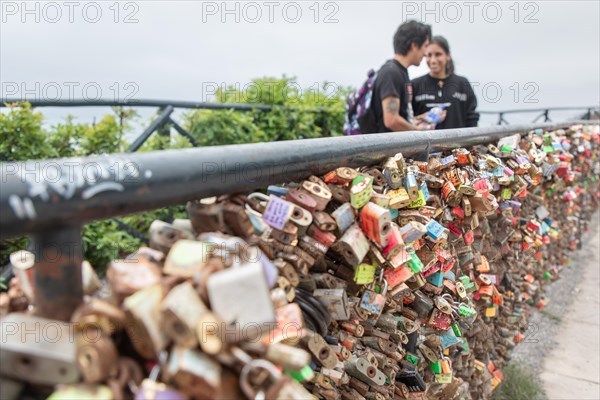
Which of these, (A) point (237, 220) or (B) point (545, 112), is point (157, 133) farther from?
(B) point (545, 112)

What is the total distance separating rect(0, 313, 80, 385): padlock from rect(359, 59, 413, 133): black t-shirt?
273cm

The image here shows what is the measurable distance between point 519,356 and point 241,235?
3.33 m

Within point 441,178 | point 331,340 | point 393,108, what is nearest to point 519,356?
point 393,108

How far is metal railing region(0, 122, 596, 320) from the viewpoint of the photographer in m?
0.69

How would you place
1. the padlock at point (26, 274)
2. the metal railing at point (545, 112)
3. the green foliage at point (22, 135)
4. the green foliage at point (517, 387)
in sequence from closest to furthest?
the padlock at point (26, 274), the green foliage at point (517, 387), the green foliage at point (22, 135), the metal railing at point (545, 112)

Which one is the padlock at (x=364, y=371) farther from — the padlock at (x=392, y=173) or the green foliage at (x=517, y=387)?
the green foliage at (x=517, y=387)

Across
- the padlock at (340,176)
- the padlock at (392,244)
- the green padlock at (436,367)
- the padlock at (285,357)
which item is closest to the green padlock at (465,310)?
the green padlock at (436,367)

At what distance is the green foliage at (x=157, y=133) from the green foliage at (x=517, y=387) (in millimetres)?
2338

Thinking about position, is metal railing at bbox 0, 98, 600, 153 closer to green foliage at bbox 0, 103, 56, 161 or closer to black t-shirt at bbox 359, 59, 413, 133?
green foliage at bbox 0, 103, 56, 161

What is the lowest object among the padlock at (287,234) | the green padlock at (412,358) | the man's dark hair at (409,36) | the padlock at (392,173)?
the green padlock at (412,358)

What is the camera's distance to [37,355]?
0.70 m

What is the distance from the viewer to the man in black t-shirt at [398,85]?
3168mm

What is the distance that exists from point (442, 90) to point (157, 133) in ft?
7.81

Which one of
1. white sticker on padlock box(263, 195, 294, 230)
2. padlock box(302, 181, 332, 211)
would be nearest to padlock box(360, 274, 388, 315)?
padlock box(302, 181, 332, 211)
